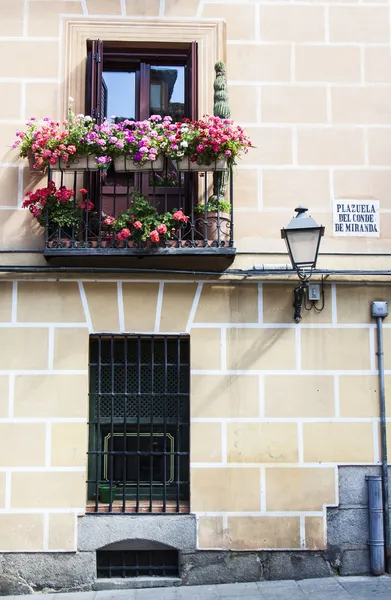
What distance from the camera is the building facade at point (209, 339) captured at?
6801mm

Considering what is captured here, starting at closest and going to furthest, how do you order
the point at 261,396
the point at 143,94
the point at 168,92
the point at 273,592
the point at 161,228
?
1. the point at 273,592
2. the point at 161,228
3. the point at 261,396
4. the point at 143,94
5. the point at 168,92

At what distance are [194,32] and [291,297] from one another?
3262 mm

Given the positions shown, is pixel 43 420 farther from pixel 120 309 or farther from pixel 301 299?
pixel 301 299

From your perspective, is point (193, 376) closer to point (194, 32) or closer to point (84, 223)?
point (84, 223)

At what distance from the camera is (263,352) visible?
7.08 metres

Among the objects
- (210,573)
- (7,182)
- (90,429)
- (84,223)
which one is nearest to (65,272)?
(84,223)

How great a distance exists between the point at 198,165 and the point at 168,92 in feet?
4.45

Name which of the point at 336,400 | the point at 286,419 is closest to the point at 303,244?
the point at 336,400

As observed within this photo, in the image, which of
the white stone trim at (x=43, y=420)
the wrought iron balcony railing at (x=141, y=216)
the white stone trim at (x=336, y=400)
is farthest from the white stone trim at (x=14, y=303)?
the white stone trim at (x=336, y=400)

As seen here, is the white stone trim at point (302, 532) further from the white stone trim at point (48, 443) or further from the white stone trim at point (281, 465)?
the white stone trim at point (48, 443)

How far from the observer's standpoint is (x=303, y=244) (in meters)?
6.48

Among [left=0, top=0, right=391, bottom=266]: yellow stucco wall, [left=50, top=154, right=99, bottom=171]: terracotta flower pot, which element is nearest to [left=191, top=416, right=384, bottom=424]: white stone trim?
[left=0, top=0, right=391, bottom=266]: yellow stucco wall

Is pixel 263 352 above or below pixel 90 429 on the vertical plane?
above

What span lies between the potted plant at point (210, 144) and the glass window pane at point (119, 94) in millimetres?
1086
